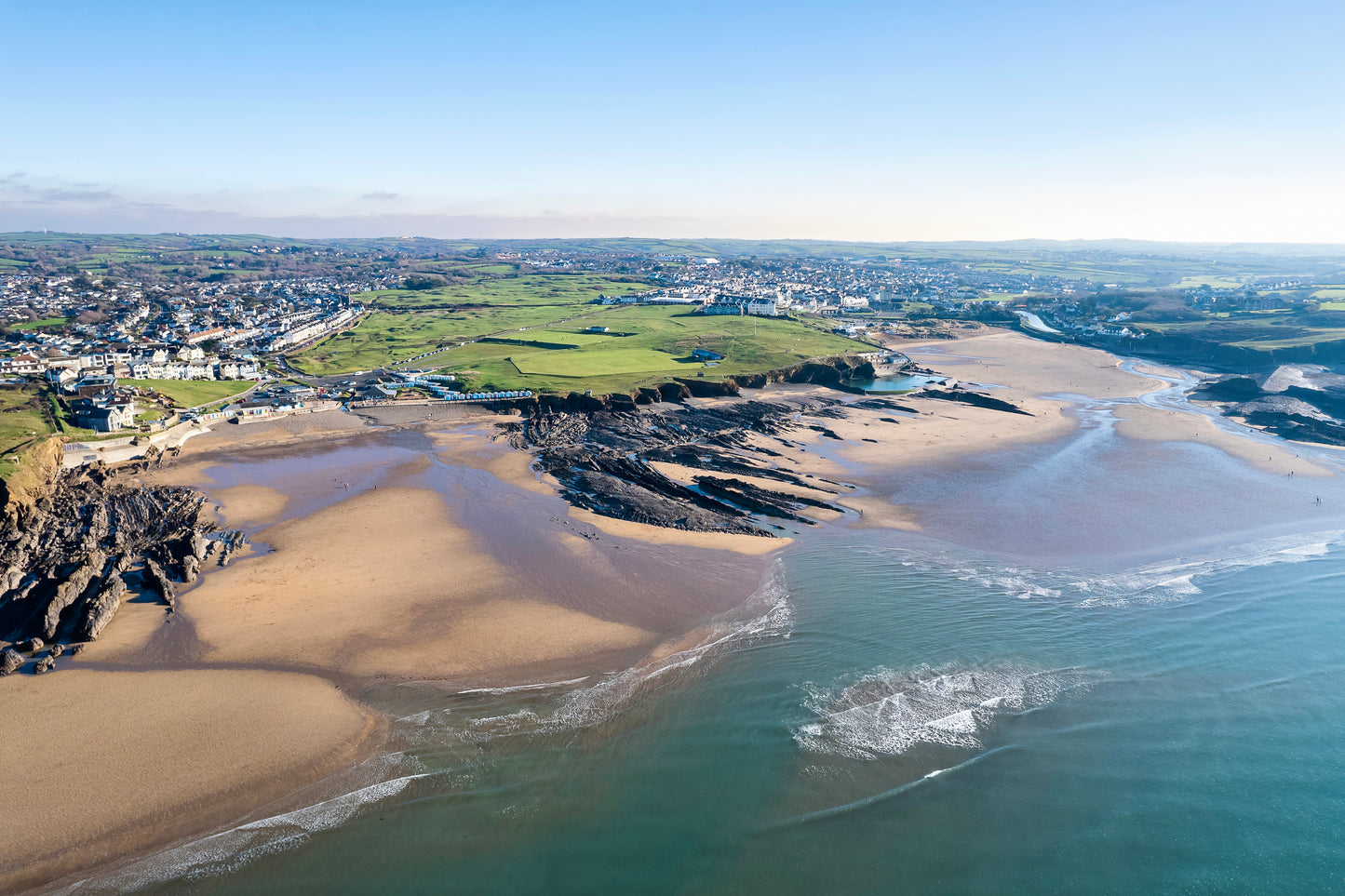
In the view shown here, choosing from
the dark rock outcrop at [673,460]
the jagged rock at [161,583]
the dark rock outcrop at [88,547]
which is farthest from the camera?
the dark rock outcrop at [673,460]

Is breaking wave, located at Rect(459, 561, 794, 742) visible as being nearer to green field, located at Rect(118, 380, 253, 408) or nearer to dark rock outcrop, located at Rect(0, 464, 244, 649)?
dark rock outcrop, located at Rect(0, 464, 244, 649)

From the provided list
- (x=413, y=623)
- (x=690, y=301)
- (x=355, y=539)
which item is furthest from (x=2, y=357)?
(x=690, y=301)

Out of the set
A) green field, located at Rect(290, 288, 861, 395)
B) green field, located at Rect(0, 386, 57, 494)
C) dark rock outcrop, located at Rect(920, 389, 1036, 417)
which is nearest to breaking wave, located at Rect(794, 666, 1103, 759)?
green field, located at Rect(0, 386, 57, 494)

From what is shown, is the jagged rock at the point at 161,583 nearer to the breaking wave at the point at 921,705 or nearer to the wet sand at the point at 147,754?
the wet sand at the point at 147,754

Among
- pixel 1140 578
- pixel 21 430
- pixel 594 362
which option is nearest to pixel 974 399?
pixel 1140 578

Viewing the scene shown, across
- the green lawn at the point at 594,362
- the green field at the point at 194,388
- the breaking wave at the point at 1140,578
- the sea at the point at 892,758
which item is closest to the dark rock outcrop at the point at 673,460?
the sea at the point at 892,758

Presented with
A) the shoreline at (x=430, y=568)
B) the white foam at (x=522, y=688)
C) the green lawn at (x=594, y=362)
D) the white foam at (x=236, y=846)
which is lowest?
the white foam at (x=236, y=846)

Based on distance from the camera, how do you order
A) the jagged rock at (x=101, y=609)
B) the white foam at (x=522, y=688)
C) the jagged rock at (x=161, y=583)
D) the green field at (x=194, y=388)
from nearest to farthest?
the white foam at (x=522, y=688)
the jagged rock at (x=101, y=609)
the jagged rock at (x=161, y=583)
the green field at (x=194, y=388)
